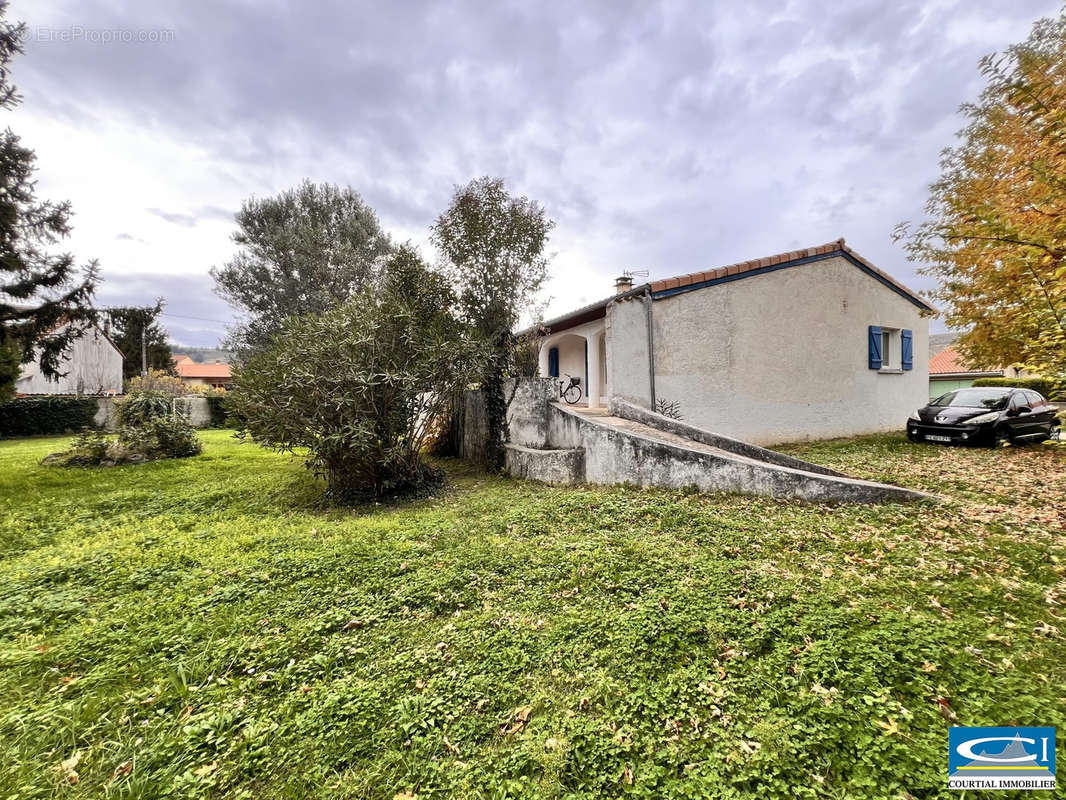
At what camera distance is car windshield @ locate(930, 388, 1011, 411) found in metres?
8.64

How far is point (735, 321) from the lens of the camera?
907 cm

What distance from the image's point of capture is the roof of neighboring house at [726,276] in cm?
839

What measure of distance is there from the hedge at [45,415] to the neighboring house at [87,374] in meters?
6.45

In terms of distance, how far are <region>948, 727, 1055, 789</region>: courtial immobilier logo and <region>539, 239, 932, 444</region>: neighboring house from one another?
6.77 m

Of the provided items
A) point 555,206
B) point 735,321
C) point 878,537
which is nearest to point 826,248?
point 735,321

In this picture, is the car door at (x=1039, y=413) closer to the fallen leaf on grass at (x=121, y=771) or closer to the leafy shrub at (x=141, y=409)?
the fallen leaf on grass at (x=121, y=771)

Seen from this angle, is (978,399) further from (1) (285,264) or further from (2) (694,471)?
(1) (285,264)

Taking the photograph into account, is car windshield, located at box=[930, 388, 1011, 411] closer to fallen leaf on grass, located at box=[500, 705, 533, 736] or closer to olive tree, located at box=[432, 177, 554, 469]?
olive tree, located at box=[432, 177, 554, 469]

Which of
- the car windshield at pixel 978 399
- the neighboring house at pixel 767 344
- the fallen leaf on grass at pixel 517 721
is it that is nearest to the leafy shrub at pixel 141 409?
the neighboring house at pixel 767 344

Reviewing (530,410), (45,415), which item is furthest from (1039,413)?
(45,415)

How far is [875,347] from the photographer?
10.9 metres

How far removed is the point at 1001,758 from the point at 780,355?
9.12m

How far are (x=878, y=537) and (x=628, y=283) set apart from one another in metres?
7.82

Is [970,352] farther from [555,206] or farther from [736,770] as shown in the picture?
[736,770]
